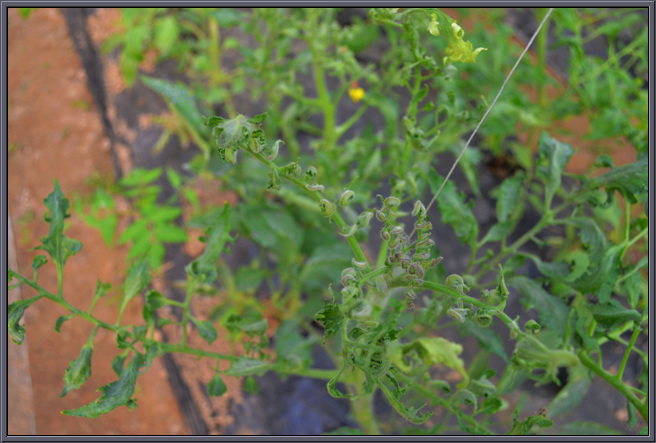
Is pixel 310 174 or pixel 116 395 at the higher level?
pixel 310 174

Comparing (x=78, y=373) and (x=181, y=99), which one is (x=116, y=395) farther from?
Answer: (x=181, y=99)

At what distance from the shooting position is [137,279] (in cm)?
80

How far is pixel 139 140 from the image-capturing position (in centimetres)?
179

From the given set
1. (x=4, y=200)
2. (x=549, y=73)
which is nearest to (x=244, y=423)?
(x=4, y=200)

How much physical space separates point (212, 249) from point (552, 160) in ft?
1.76

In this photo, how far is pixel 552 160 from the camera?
31.5 inches

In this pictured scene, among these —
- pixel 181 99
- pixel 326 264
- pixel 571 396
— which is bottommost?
Result: pixel 571 396

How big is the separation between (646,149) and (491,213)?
822 mm

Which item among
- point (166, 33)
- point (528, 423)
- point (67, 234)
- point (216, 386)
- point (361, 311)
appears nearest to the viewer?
point (361, 311)

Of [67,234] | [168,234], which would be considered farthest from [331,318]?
[67,234]

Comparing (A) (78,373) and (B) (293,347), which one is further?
(B) (293,347)

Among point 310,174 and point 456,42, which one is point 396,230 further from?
point 456,42

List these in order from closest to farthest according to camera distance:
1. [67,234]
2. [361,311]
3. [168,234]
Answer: [361,311]
[168,234]
[67,234]

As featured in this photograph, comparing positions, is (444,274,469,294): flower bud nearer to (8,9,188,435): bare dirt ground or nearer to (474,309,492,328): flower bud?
(474,309,492,328): flower bud
